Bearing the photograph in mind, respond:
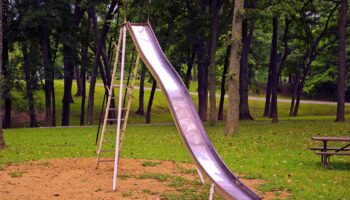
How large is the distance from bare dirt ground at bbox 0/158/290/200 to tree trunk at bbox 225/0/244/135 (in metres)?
6.13

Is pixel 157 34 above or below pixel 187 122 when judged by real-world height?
above

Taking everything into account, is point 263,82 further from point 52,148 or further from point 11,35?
point 52,148

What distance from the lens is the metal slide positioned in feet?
24.7

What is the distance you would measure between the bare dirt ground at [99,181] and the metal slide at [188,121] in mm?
957

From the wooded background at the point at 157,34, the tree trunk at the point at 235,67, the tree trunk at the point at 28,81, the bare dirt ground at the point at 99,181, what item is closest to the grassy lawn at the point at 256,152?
the tree trunk at the point at 235,67

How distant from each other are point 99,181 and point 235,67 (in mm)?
9062

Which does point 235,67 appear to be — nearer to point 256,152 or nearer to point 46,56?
point 256,152

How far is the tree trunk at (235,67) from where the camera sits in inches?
711

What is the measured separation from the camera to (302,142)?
1716 centimetres

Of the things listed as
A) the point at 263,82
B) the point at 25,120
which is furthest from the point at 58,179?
the point at 263,82

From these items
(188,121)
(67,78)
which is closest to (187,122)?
(188,121)

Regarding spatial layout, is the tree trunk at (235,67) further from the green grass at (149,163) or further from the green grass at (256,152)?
the green grass at (149,163)

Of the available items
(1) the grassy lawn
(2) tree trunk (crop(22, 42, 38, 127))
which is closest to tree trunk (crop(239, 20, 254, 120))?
(1) the grassy lawn

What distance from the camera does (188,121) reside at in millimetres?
9008
